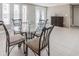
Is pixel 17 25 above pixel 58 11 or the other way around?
the other way around

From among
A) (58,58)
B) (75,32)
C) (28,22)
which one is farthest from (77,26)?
(58,58)

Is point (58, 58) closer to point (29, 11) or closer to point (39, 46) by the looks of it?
point (39, 46)

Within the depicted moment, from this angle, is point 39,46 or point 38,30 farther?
point 38,30

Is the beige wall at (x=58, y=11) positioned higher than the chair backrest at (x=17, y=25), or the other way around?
the beige wall at (x=58, y=11)

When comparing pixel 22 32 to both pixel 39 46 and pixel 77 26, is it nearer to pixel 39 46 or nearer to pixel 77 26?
pixel 39 46

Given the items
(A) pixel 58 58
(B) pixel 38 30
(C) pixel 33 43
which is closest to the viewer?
(A) pixel 58 58

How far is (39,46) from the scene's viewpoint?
1643 millimetres

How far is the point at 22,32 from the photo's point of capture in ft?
7.14

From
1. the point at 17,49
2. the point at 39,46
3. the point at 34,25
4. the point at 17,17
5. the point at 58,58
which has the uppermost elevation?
the point at 17,17

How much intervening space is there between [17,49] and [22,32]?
0.43m

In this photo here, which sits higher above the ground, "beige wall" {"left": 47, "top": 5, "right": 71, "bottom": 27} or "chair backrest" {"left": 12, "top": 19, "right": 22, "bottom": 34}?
"beige wall" {"left": 47, "top": 5, "right": 71, "bottom": 27}

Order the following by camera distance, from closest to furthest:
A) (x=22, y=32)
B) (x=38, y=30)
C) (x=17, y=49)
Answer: (x=22, y=32) → (x=17, y=49) → (x=38, y=30)

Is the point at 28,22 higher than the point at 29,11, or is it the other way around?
the point at 29,11

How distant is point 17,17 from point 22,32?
670mm
